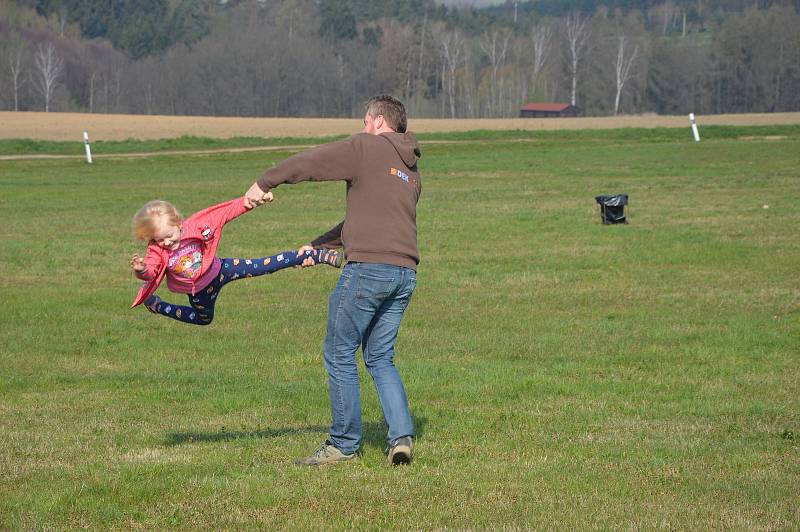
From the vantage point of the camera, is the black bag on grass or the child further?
the black bag on grass

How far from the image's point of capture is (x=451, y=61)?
164 m

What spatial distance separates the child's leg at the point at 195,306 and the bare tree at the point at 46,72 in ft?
458

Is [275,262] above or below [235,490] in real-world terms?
above

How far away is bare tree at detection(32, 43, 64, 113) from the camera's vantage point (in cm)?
14312

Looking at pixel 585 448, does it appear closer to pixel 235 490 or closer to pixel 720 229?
pixel 235 490

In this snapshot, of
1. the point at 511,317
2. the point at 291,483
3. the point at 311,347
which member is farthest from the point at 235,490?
the point at 511,317

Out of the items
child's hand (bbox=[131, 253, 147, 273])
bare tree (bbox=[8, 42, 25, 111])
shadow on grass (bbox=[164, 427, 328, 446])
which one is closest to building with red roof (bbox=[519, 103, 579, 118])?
bare tree (bbox=[8, 42, 25, 111])

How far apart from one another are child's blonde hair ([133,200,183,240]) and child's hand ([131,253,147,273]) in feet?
0.59

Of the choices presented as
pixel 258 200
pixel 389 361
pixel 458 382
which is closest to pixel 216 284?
pixel 258 200

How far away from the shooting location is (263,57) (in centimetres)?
15812

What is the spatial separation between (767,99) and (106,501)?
491 feet

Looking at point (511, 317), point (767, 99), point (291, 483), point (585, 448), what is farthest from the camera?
point (767, 99)

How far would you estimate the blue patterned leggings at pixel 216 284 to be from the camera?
834cm

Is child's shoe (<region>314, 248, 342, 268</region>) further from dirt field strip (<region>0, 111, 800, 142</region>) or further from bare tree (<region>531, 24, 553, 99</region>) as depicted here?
bare tree (<region>531, 24, 553, 99</region>)
